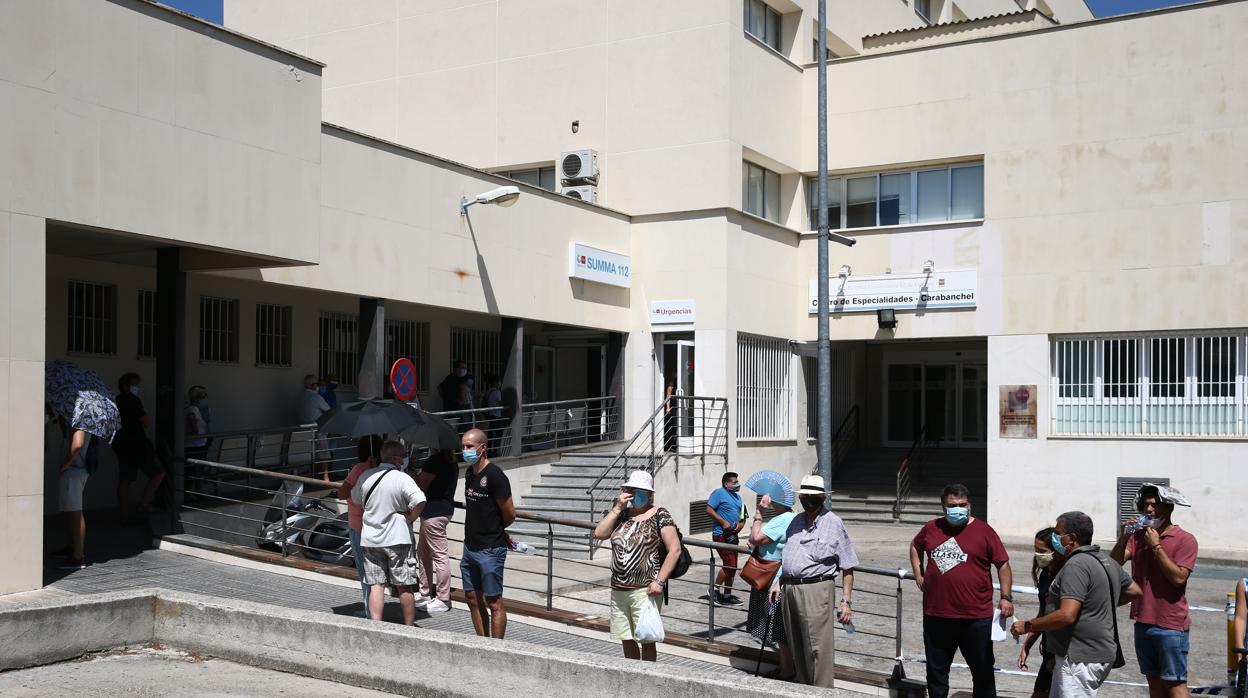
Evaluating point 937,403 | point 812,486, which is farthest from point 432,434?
point 937,403

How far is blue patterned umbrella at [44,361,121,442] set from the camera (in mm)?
12102

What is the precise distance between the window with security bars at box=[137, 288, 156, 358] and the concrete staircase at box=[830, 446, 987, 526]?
1391 cm

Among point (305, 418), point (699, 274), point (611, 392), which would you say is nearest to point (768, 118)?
point (699, 274)

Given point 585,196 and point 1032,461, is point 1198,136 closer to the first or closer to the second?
point 1032,461

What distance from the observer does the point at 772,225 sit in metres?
24.2

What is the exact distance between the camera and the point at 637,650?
903cm

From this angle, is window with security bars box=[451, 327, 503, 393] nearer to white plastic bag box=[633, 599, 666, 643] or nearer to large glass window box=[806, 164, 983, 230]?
large glass window box=[806, 164, 983, 230]

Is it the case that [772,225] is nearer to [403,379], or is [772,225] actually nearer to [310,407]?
[403,379]

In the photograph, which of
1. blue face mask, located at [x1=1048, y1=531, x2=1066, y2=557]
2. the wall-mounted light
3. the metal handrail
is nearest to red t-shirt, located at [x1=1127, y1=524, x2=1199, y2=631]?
blue face mask, located at [x1=1048, y1=531, x2=1066, y2=557]

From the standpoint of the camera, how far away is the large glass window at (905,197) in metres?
23.8

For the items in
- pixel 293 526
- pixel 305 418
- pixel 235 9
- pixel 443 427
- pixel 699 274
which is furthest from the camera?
pixel 235 9

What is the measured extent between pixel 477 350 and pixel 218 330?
6.53m

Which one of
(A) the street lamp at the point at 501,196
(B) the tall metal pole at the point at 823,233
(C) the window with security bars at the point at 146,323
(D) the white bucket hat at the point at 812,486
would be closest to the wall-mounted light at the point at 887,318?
(B) the tall metal pole at the point at 823,233

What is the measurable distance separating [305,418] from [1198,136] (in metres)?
15.9
